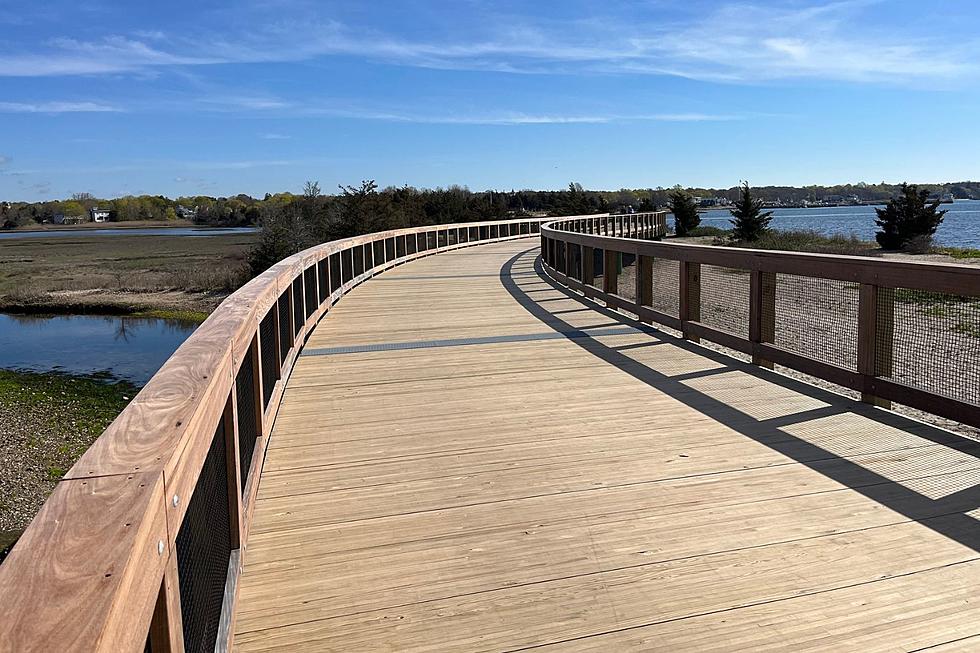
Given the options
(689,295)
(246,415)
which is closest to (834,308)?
(689,295)

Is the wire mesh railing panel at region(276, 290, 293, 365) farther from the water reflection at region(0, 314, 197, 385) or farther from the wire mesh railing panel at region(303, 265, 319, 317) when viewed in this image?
the water reflection at region(0, 314, 197, 385)

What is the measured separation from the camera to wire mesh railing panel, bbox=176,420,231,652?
195cm

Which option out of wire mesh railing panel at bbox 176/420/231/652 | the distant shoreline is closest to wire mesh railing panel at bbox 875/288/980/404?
wire mesh railing panel at bbox 176/420/231/652

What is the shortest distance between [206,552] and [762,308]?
498 cm

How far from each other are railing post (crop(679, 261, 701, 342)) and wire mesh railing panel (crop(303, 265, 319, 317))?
365 cm

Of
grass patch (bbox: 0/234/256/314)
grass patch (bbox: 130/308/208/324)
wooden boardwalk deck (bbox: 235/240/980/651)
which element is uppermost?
wooden boardwalk deck (bbox: 235/240/980/651)

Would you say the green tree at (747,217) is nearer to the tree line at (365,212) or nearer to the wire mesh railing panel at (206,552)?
the tree line at (365,212)

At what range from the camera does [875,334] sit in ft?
16.8

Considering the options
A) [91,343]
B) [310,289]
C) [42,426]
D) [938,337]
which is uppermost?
[310,289]

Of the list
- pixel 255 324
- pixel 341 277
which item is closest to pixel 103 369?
pixel 341 277

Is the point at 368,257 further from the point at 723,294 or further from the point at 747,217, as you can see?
the point at 747,217

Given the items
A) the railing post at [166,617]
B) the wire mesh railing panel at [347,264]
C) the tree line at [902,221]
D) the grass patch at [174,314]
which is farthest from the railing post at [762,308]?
the grass patch at [174,314]

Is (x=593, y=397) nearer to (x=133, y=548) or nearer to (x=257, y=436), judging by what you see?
(x=257, y=436)

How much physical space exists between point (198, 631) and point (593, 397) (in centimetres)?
390
